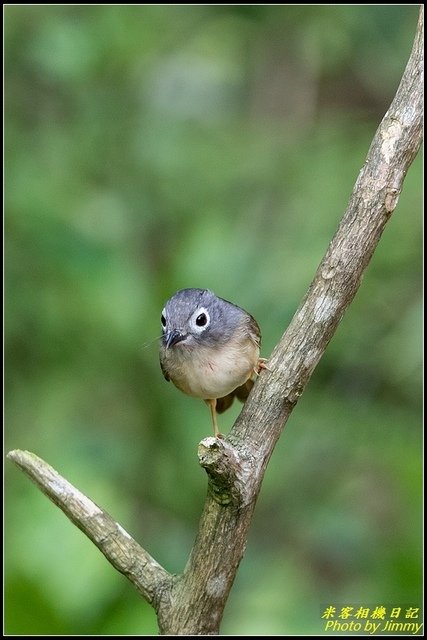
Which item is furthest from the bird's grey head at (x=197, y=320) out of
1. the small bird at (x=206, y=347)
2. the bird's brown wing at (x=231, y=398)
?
the bird's brown wing at (x=231, y=398)

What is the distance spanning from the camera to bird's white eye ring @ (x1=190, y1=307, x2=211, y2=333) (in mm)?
3998

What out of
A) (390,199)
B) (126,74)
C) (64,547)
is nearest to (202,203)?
(126,74)

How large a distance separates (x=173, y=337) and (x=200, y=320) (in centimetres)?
21

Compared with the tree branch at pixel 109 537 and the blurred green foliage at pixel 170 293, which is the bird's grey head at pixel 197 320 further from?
the tree branch at pixel 109 537

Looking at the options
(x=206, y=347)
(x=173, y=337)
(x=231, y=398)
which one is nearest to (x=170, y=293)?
(x=231, y=398)

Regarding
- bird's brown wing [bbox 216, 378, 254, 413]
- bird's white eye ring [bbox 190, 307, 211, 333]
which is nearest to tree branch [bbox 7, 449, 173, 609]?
bird's white eye ring [bbox 190, 307, 211, 333]

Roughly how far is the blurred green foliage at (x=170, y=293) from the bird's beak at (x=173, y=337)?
3.06ft

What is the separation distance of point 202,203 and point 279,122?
5.65 feet

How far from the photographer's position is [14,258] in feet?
17.2

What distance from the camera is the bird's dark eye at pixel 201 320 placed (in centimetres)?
404

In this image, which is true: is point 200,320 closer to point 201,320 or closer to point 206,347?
point 201,320

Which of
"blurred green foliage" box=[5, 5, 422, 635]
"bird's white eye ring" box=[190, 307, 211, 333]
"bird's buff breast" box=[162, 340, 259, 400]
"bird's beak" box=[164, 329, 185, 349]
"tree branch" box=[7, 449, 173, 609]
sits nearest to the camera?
"tree branch" box=[7, 449, 173, 609]

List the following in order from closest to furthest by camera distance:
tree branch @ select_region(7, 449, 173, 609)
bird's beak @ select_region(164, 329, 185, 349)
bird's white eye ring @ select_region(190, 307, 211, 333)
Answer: tree branch @ select_region(7, 449, 173, 609) → bird's beak @ select_region(164, 329, 185, 349) → bird's white eye ring @ select_region(190, 307, 211, 333)

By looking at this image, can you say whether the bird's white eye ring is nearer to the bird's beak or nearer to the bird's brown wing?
the bird's beak
